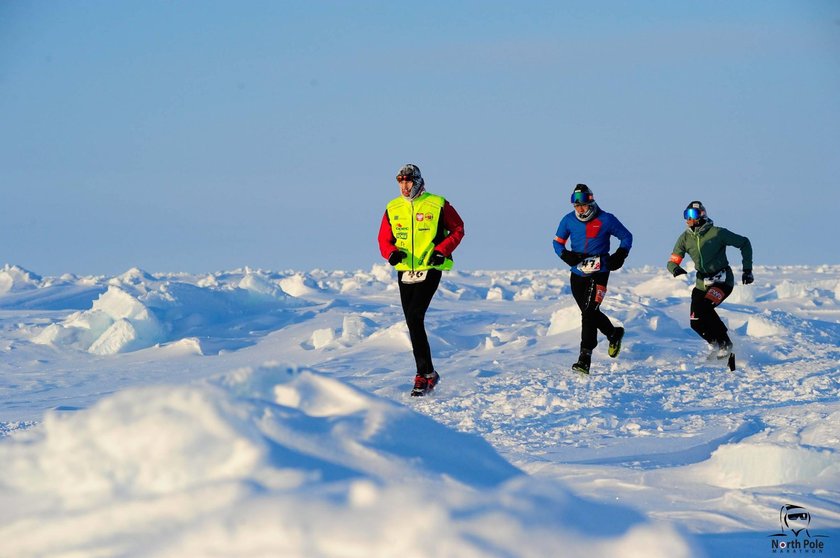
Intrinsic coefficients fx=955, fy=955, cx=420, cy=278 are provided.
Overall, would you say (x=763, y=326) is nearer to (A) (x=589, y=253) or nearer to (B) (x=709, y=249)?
(B) (x=709, y=249)

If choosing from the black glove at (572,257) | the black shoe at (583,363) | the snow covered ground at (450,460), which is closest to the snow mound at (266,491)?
the snow covered ground at (450,460)

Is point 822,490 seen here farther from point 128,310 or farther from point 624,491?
point 128,310

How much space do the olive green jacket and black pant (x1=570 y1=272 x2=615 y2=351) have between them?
1103mm

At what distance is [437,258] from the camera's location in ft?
25.4

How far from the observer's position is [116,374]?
12.6 metres

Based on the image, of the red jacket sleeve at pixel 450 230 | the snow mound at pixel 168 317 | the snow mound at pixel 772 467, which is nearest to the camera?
the snow mound at pixel 772 467

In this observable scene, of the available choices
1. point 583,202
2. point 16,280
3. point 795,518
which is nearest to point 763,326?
point 583,202

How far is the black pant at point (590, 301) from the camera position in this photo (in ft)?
28.8

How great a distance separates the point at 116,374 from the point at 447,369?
17.3 ft

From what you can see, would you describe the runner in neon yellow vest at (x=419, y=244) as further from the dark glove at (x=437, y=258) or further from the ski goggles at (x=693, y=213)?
the ski goggles at (x=693, y=213)

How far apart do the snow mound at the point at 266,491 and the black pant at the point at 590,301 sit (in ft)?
19.9

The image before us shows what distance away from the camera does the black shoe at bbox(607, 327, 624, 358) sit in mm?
9234

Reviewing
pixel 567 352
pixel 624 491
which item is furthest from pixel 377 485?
pixel 567 352

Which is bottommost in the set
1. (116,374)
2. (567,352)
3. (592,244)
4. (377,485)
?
(116,374)
